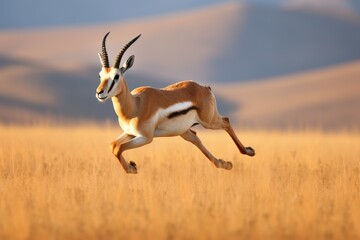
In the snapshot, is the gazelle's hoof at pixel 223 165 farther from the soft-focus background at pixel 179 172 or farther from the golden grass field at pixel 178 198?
the soft-focus background at pixel 179 172

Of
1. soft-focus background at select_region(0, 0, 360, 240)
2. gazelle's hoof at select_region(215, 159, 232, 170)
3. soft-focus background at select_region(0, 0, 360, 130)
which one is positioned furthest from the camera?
soft-focus background at select_region(0, 0, 360, 130)

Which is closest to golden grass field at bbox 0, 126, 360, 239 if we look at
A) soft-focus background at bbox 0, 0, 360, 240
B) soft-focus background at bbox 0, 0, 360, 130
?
soft-focus background at bbox 0, 0, 360, 240

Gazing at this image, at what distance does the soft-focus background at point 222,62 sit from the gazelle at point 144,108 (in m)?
48.0

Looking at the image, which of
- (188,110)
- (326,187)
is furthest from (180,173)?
(326,187)

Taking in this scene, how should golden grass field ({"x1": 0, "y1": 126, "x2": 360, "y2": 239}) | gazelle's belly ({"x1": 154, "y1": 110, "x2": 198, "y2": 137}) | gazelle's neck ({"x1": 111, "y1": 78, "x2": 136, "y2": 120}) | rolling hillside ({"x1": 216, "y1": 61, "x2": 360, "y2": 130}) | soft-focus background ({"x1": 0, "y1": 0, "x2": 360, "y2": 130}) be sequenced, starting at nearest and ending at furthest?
golden grass field ({"x1": 0, "y1": 126, "x2": 360, "y2": 239}) → gazelle's neck ({"x1": 111, "y1": 78, "x2": 136, "y2": 120}) → gazelle's belly ({"x1": 154, "y1": 110, "x2": 198, "y2": 137}) → rolling hillside ({"x1": 216, "y1": 61, "x2": 360, "y2": 130}) → soft-focus background ({"x1": 0, "y1": 0, "x2": 360, "y2": 130})

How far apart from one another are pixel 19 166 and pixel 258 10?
131175 mm

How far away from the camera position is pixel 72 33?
145m

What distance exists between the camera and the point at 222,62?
12388 cm

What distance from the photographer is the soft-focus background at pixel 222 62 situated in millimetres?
63844

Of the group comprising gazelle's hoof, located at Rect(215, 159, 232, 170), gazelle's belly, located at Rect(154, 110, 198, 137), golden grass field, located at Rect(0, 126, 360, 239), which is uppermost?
gazelle's belly, located at Rect(154, 110, 198, 137)

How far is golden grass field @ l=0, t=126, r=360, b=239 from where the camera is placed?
7.23 metres

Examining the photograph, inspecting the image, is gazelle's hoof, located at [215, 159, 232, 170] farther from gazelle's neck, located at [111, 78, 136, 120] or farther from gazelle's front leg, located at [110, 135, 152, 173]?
gazelle's neck, located at [111, 78, 136, 120]

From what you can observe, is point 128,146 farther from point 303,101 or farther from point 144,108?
point 303,101

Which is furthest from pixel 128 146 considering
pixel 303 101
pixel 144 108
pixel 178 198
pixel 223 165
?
pixel 303 101
